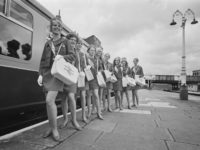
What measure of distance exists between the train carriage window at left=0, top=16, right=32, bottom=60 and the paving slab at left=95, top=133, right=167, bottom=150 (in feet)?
7.23

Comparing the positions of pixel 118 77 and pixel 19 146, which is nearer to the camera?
pixel 19 146

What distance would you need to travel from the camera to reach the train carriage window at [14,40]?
2.84 meters

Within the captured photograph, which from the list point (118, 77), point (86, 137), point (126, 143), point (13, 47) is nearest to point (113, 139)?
point (126, 143)

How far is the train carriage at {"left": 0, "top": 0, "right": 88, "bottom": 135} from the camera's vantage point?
285 cm

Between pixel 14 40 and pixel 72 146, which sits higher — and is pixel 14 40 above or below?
above

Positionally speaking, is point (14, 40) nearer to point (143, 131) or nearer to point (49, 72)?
point (49, 72)

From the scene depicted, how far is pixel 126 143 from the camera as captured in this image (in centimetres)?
244

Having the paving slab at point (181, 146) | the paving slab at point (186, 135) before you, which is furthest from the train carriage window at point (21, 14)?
the paving slab at point (186, 135)

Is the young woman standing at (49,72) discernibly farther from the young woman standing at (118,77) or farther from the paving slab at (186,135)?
the young woman standing at (118,77)

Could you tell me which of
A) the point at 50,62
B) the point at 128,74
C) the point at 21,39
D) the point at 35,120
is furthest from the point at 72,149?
the point at 128,74

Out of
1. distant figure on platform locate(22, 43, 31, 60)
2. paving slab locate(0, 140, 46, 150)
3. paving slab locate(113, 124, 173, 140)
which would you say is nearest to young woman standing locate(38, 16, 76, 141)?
paving slab locate(0, 140, 46, 150)

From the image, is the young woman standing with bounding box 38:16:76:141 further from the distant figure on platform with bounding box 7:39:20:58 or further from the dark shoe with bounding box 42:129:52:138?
the distant figure on platform with bounding box 7:39:20:58

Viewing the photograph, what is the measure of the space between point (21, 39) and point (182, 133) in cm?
353

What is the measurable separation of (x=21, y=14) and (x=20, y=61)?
91cm
